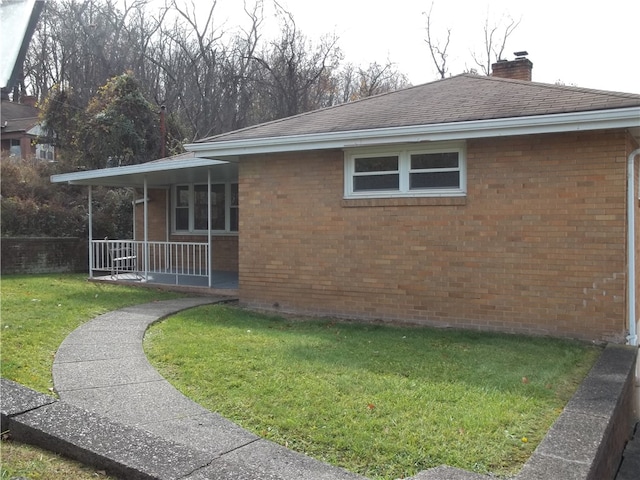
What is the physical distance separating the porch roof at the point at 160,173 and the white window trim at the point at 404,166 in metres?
3.00

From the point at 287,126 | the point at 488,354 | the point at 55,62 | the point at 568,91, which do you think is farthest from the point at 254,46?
the point at 488,354

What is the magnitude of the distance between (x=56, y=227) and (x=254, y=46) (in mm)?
20135

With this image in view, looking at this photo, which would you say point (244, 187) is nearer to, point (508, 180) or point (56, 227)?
point (508, 180)

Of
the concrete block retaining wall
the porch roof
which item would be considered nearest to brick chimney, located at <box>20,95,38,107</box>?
the concrete block retaining wall

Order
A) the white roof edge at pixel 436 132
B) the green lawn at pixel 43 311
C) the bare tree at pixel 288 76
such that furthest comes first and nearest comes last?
the bare tree at pixel 288 76 → the white roof edge at pixel 436 132 → the green lawn at pixel 43 311

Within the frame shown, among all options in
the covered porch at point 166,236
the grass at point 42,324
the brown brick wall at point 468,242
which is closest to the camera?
the grass at point 42,324

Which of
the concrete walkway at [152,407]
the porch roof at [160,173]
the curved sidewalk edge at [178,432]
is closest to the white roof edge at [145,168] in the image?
the porch roof at [160,173]

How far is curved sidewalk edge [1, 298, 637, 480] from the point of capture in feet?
11.3

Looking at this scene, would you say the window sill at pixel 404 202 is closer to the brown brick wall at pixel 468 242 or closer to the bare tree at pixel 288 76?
the brown brick wall at pixel 468 242

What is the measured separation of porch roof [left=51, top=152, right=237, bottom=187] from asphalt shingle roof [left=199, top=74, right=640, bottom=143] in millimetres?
1845

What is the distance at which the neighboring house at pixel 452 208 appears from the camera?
24.5 ft

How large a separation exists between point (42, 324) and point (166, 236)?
316 inches

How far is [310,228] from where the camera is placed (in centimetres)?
964

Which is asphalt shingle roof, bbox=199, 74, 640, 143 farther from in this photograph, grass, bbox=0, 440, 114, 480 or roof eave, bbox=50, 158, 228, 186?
grass, bbox=0, 440, 114, 480
